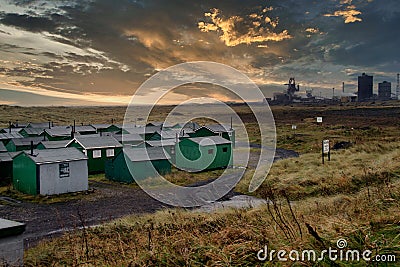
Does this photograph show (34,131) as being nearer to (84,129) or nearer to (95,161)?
(84,129)

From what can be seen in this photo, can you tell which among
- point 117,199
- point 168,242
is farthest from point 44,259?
point 117,199

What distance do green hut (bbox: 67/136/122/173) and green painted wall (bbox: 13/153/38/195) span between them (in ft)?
21.3

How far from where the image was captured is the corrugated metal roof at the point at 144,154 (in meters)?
29.7

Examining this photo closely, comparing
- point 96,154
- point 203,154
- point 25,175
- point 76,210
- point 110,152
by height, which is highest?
point 110,152

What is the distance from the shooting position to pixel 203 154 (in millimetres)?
34688

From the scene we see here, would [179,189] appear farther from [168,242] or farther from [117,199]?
[168,242]

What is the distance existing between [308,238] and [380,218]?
59.6 inches

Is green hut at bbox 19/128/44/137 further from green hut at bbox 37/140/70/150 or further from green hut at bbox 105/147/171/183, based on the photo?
green hut at bbox 105/147/171/183

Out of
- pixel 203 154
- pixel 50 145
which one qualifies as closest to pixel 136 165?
pixel 203 154

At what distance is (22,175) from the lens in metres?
26.1

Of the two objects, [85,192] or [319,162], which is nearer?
[85,192]

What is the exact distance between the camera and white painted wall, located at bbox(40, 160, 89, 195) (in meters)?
24.9

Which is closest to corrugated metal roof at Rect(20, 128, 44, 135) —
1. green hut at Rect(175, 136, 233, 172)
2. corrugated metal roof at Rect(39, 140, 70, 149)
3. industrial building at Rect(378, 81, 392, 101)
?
corrugated metal roof at Rect(39, 140, 70, 149)

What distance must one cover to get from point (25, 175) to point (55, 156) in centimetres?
250
